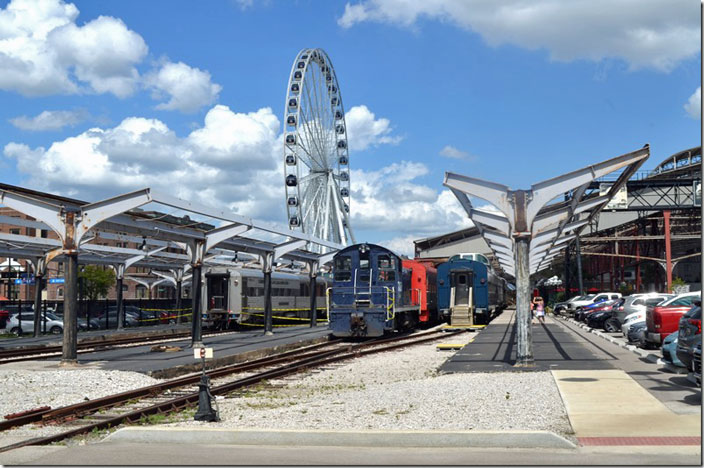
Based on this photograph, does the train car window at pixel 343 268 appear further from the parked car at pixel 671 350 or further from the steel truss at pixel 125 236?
the parked car at pixel 671 350

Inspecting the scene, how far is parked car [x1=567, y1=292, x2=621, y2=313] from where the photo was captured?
4934cm

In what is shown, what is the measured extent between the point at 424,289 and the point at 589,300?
65.3 ft

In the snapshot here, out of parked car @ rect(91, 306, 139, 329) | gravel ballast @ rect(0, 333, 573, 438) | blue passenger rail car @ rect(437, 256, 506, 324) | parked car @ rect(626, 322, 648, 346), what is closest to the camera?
gravel ballast @ rect(0, 333, 573, 438)

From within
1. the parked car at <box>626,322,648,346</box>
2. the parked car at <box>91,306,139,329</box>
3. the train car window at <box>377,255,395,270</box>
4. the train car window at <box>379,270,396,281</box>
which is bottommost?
the parked car at <box>91,306,139,329</box>

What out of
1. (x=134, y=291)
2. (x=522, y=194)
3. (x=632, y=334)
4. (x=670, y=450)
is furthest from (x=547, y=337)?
(x=134, y=291)

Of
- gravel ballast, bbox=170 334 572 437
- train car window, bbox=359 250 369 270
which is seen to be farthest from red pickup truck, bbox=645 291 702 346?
train car window, bbox=359 250 369 270

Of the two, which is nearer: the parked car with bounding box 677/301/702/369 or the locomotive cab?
the parked car with bounding box 677/301/702/369

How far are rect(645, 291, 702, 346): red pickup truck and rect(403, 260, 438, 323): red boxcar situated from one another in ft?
48.8

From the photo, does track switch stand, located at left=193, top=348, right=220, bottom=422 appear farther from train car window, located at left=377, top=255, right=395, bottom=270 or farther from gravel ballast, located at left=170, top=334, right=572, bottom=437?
train car window, located at left=377, top=255, right=395, bottom=270

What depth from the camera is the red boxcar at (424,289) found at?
35594 millimetres

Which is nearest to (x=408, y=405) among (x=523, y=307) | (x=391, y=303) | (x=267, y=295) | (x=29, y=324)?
(x=523, y=307)

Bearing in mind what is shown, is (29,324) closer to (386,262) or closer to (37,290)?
(37,290)

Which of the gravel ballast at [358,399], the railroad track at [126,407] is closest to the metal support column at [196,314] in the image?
the railroad track at [126,407]

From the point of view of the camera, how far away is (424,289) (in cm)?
3766
